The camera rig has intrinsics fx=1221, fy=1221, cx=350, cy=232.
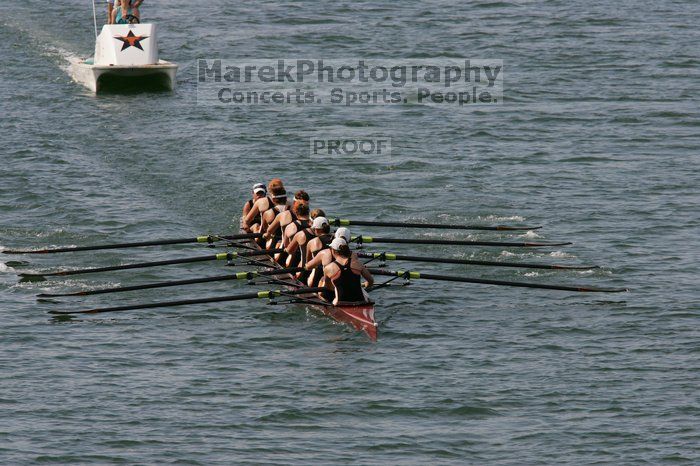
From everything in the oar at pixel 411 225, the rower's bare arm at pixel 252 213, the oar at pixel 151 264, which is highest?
the rower's bare arm at pixel 252 213

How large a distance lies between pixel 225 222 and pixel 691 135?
1712cm

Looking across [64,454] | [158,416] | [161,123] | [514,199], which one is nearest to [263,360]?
[158,416]

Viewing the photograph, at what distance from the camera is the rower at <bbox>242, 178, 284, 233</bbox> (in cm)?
2858

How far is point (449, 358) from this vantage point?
77.2ft

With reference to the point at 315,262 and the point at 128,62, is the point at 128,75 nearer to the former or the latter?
the point at 128,62

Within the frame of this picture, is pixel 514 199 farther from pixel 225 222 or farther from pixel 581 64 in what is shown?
pixel 581 64

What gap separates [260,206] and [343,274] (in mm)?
5020

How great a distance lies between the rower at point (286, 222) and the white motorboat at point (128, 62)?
18.3m

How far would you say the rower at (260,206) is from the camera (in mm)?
28578

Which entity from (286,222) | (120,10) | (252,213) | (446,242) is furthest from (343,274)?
(120,10)

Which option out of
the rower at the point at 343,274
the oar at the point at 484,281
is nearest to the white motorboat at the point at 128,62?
the oar at the point at 484,281

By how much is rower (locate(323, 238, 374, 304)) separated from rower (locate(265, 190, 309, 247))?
265 cm

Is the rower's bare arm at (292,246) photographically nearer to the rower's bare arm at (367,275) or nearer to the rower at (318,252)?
the rower at (318,252)

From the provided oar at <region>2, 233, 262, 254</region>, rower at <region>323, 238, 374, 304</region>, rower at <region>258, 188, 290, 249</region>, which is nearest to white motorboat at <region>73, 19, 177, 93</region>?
oar at <region>2, 233, 262, 254</region>
